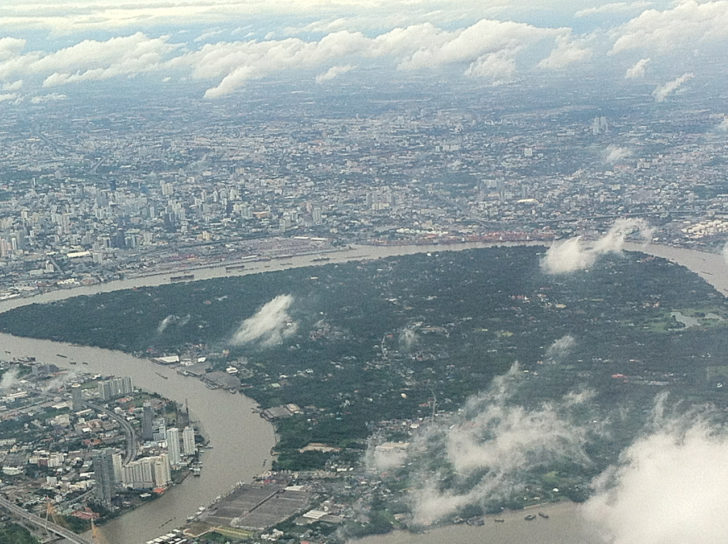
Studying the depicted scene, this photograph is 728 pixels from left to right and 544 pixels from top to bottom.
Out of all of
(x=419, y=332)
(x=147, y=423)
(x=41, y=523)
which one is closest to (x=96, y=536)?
(x=41, y=523)

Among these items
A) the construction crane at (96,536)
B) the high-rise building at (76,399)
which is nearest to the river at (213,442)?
the construction crane at (96,536)

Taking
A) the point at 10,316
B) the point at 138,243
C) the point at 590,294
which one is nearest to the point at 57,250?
the point at 138,243

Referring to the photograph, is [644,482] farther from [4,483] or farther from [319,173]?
[319,173]

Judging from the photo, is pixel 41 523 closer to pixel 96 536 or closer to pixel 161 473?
pixel 96 536

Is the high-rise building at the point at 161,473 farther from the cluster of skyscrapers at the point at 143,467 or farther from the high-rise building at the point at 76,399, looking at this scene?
the high-rise building at the point at 76,399

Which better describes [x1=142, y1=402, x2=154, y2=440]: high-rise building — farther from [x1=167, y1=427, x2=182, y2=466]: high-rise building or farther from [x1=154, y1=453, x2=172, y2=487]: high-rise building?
[x1=154, y1=453, x2=172, y2=487]: high-rise building

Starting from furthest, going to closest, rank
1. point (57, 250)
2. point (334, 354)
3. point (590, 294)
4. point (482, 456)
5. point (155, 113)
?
point (155, 113), point (57, 250), point (590, 294), point (334, 354), point (482, 456)
